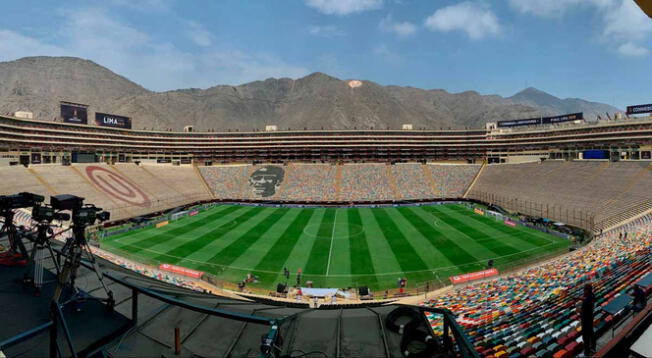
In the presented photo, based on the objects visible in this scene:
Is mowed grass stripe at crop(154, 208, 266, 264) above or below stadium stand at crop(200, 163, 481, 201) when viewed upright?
below

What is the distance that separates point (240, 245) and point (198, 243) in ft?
17.2

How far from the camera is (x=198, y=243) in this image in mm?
35125

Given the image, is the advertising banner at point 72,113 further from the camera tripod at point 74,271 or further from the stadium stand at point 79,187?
the camera tripod at point 74,271

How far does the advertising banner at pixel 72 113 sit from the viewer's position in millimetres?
63878

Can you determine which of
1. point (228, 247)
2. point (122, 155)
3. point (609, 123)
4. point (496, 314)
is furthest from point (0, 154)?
point (609, 123)

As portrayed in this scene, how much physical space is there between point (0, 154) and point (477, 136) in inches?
4083

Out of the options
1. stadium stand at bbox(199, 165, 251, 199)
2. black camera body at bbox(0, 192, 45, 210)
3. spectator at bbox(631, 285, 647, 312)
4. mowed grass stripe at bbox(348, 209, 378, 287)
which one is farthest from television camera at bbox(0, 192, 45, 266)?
stadium stand at bbox(199, 165, 251, 199)

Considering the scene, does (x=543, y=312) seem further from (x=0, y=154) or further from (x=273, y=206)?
(x=0, y=154)

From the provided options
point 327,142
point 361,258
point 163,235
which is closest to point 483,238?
point 361,258

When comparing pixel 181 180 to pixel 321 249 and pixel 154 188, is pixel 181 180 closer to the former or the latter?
pixel 154 188

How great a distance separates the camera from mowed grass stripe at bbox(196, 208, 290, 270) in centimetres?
2944

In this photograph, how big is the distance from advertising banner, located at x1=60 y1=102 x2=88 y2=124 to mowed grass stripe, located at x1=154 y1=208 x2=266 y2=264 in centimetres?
4755

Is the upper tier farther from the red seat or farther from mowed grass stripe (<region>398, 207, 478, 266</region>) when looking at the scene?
the red seat

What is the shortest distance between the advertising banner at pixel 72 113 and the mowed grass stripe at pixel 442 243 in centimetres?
7318
